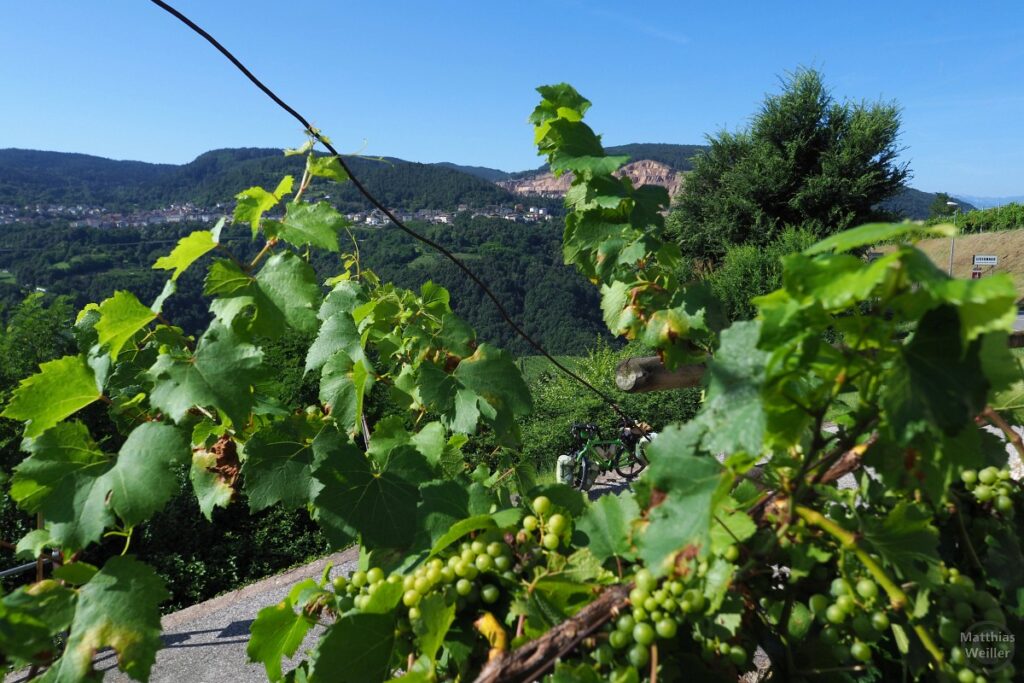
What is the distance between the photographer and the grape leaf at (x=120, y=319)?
101 cm

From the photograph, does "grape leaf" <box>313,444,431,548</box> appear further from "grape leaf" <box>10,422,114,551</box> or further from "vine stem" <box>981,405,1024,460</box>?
"vine stem" <box>981,405,1024,460</box>

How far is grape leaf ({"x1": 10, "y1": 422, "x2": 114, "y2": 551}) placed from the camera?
2.91 feet

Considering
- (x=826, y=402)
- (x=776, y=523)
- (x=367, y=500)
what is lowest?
(x=367, y=500)

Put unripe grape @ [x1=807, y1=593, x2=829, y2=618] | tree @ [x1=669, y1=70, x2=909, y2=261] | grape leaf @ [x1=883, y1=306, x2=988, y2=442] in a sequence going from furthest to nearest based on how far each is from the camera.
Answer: tree @ [x1=669, y1=70, x2=909, y2=261] < unripe grape @ [x1=807, y1=593, x2=829, y2=618] < grape leaf @ [x1=883, y1=306, x2=988, y2=442]

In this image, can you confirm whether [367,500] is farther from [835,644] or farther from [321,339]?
[835,644]

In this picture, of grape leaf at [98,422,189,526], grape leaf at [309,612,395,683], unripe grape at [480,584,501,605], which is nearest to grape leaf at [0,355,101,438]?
grape leaf at [98,422,189,526]

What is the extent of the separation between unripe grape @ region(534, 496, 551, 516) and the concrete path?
3.61 m

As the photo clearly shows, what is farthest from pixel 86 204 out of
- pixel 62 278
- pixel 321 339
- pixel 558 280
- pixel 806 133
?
pixel 321 339

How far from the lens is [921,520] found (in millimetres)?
649

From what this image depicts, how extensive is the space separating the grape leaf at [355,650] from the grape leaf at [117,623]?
0.76 feet

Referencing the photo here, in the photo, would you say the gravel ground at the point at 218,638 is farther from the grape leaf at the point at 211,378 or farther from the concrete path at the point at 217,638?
the grape leaf at the point at 211,378

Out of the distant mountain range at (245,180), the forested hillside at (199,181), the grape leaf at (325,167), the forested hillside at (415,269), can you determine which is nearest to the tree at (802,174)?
the forested hillside at (415,269)

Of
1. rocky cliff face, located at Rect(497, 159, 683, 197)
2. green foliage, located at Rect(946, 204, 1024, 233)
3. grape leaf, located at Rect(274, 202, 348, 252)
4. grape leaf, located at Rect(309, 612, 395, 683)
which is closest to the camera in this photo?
grape leaf, located at Rect(309, 612, 395, 683)

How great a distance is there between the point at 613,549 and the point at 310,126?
88 cm
